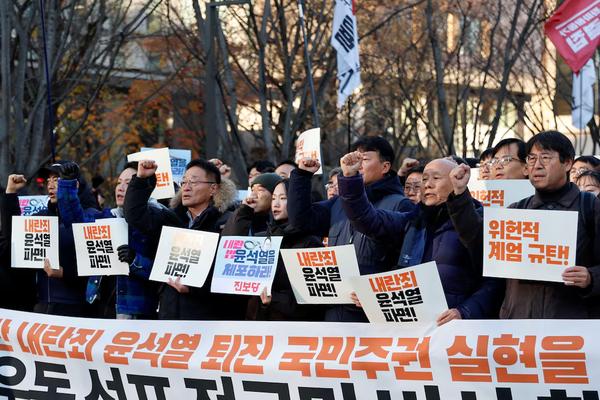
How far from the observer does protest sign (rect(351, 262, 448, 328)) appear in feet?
19.0

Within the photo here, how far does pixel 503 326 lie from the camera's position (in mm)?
5676

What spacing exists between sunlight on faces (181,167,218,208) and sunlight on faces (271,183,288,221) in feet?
→ 2.32

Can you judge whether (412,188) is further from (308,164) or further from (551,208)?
(551,208)

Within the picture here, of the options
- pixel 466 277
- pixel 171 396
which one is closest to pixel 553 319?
pixel 466 277

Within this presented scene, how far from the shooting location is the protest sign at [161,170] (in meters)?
9.14

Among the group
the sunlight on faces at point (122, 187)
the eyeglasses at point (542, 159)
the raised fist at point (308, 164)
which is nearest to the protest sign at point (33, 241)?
the sunlight on faces at point (122, 187)

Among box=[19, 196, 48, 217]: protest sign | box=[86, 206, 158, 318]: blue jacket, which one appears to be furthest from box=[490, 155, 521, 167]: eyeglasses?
box=[19, 196, 48, 217]: protest sign

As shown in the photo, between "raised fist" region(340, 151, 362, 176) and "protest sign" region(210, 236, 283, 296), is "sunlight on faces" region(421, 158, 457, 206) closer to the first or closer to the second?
"raised fist" region(340, 151, 362, 176)

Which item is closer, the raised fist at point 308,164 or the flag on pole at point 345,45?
the raised fist at point 308,164

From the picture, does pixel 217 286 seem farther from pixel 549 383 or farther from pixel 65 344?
pixel 549 383

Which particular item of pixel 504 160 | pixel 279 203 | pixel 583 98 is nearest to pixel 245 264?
pixel 279 203

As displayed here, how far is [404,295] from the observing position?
5934 mm

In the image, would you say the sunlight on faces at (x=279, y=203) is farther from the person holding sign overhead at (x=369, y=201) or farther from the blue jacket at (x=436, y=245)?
the blue jacket at (x=436, y=245)

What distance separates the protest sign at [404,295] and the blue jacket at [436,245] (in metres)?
0.22
